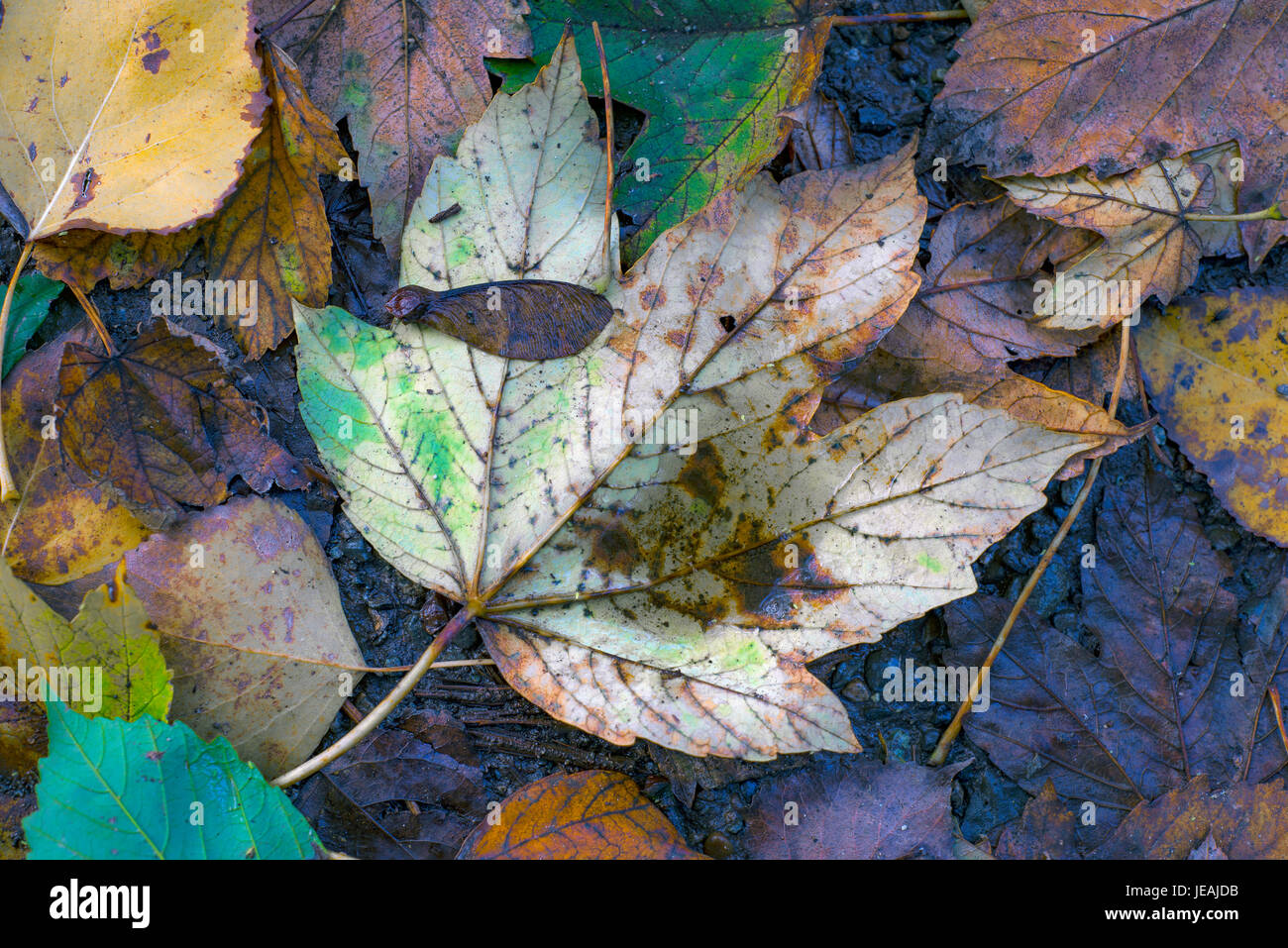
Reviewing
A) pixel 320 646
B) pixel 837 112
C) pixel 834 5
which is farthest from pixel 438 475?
pixel 834 5

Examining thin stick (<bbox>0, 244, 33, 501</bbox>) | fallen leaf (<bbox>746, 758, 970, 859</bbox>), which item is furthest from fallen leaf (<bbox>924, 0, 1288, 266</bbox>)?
thin stick (<bbox>0, 244, 33, 501</bbox>)

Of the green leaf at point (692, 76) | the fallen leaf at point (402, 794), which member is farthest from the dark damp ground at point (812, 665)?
the green leaf at point (692, 76)

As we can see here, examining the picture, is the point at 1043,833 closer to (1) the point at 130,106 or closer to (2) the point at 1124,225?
(2) the point at 1124,225

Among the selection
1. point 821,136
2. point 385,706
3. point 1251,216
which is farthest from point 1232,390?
point 385,706

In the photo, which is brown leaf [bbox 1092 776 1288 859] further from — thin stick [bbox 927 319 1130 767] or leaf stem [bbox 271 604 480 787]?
leaf stem [bbox 271 604 480 787]

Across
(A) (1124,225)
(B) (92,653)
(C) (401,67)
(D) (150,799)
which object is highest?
(C) (401,67)

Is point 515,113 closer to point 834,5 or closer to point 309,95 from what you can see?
point 309,95
